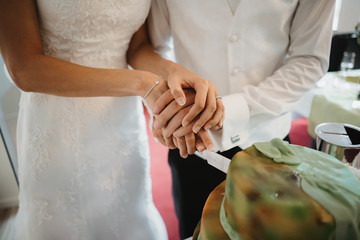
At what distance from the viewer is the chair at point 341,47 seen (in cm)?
343

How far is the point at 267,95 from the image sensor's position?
0.98 meters

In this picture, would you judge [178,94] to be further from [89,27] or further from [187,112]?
[89,27]

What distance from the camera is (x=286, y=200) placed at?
0.30 meters

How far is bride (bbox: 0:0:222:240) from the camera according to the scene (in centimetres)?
80

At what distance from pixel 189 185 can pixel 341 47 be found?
11.5ft

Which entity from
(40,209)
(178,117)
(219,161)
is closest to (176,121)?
(178,117)

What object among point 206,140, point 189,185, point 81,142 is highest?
point 206,140

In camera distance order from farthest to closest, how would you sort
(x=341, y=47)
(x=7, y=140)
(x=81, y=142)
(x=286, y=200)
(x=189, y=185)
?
(x=341, y=47)
(x=7, y=140)
(x=189, y=185)
(x=81, y=142)
(x=286, y=200)

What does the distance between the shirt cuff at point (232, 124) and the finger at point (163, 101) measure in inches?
8.4

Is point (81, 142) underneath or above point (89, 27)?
underneath

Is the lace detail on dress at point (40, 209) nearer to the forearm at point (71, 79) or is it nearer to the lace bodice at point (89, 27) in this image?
the forearm at point (71, 79)

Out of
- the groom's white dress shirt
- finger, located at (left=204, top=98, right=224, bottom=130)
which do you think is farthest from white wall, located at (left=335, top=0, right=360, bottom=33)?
finger, located at (left=204, top=98, right=224, bottom=130)

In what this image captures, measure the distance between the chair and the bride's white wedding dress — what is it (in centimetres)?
346

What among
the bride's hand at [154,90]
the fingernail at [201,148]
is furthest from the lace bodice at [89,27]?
the fingernail at [201,148]
